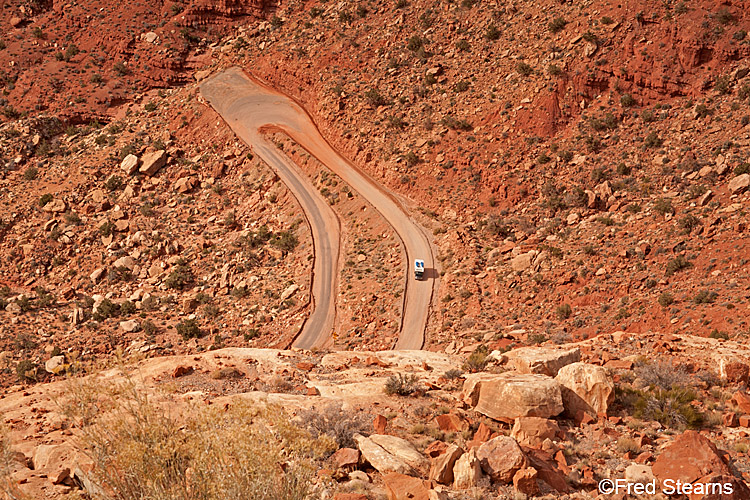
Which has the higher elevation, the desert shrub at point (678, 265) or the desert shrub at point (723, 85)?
the desert shrub at point (723, 85)

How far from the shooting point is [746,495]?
10.5 m

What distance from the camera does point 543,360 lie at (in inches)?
667

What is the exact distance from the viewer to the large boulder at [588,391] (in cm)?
1474

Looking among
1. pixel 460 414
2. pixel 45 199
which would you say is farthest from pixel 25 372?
pixel 460 414

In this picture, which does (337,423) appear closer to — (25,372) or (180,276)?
(25,372)

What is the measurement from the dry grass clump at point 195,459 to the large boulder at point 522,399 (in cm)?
723

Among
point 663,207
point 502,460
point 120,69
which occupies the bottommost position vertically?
point 502,460

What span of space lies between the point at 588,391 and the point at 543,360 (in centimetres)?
220

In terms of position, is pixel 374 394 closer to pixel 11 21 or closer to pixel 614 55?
pixel 614 55

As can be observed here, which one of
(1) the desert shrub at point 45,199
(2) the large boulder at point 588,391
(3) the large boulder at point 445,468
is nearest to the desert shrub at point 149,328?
(1) the desert shrub at point 45,199

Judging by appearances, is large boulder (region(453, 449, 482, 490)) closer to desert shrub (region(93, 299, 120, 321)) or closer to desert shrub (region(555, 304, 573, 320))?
desert shrub (region(555, 304, 573, 320))

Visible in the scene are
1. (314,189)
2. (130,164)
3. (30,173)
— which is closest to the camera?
(314,189)

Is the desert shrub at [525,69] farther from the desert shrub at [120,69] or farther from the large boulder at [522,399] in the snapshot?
the desert shrub at [120,69]

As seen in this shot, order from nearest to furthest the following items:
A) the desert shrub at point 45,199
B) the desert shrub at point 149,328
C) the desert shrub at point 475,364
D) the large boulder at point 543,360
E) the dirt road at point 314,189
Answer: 1. the large boulder at point 543,360
2. the desert shrub at point 475,364
3. the dirt road at point 314,189
4. the desert shrub at point 149,328
5. the desert shrub at point 45,199
